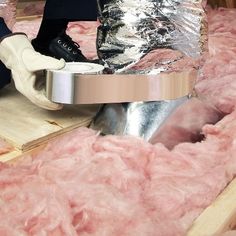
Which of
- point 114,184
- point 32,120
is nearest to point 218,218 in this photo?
point 114,184

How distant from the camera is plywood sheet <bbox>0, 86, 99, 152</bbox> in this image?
3.48 feet

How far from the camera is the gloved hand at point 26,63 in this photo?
1069mm

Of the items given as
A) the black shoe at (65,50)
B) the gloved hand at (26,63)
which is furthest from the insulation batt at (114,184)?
the black shoe at (65,50)

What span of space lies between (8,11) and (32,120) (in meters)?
0.34

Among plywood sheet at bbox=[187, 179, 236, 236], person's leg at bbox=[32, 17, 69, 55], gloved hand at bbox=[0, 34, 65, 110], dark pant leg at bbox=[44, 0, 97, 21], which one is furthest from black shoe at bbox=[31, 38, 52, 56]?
plywood sheet at bbox=[187, 179, 236, 236]

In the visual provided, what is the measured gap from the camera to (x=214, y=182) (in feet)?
3.00

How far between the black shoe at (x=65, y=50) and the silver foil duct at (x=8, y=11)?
16cm

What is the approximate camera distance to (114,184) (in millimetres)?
881

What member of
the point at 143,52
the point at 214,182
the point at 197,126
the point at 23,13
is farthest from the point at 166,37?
the point at 23,13

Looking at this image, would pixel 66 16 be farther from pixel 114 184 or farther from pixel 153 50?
pixel 114 184

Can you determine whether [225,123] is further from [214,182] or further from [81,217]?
[81,217]

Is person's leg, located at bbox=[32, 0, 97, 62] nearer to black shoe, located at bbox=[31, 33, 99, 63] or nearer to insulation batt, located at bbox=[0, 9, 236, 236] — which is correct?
black shoe, located at bbox=[31, 33, 99, 63]

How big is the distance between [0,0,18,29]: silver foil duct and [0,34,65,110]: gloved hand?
0.34 ft

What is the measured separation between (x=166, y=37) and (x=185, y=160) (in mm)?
329
